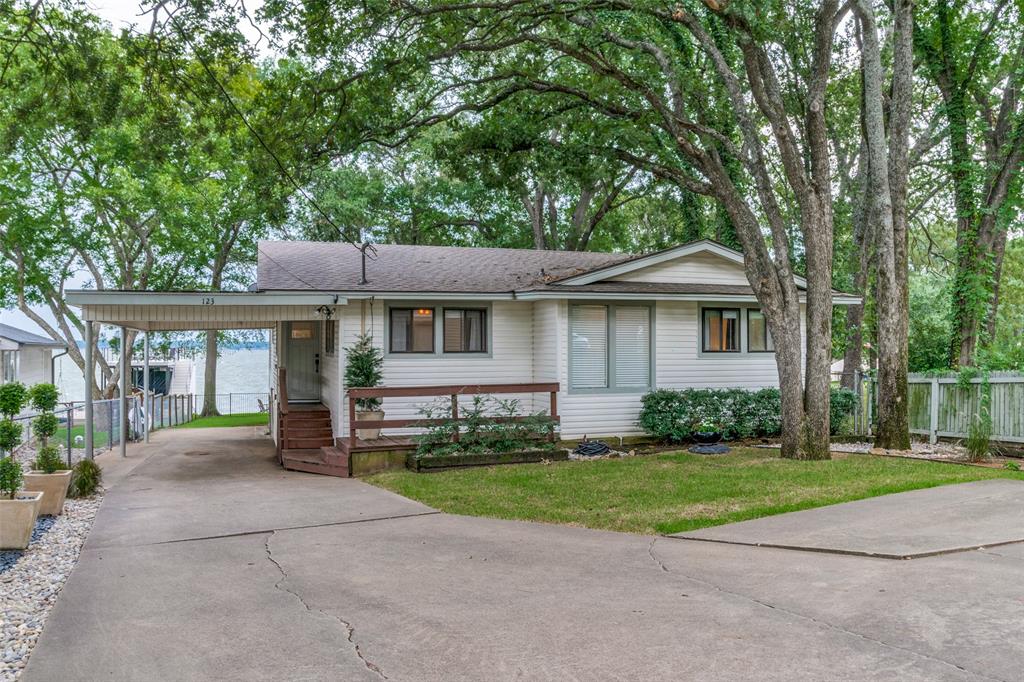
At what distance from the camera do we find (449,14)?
11.1 m

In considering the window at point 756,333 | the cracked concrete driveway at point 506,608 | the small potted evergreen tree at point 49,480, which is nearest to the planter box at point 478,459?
the cracked concrete driveway at point 506,608

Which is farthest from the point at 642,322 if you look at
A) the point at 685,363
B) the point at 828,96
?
the point at 828,96

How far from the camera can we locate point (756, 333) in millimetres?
15000

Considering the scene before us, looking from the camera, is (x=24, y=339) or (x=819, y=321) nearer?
(x=819, y=321)

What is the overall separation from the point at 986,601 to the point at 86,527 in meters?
8.23

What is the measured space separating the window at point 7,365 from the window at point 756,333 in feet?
73.9

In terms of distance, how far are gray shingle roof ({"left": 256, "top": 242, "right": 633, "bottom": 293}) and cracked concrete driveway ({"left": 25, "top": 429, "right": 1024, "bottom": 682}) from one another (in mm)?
6406

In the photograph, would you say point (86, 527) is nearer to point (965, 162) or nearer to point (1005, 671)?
point (1005, 671)

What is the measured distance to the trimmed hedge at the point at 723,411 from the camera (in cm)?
1331

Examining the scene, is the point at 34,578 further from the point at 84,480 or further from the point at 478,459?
the point at 478,459

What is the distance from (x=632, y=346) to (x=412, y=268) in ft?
15.7

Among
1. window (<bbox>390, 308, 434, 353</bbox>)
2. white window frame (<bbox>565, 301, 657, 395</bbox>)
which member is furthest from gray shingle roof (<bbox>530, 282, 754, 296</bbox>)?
window (<bbox>390, 308, 434, 353</bbox>)

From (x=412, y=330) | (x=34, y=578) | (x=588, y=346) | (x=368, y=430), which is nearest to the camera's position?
(x=34, y=578)

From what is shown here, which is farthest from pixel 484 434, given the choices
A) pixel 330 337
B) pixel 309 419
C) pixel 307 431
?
pixel 330 337
